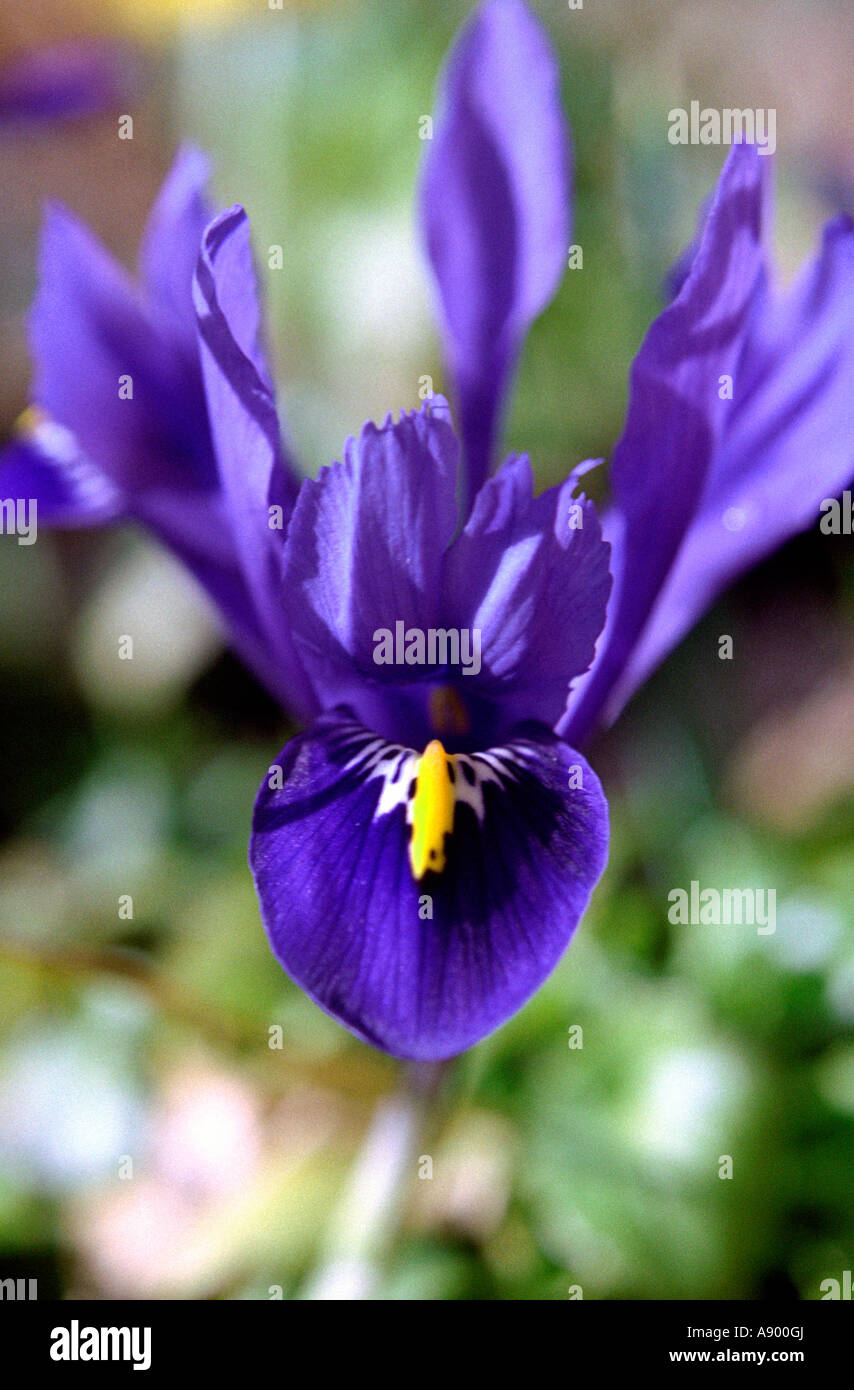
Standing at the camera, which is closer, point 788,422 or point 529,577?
point 529,577

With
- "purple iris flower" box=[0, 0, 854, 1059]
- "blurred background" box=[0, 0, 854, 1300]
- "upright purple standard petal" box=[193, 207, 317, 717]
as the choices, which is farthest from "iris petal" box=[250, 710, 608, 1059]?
"blurred background" box=[0, 0, 854, 1300]

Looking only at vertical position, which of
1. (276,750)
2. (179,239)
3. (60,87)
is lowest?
(276,750)

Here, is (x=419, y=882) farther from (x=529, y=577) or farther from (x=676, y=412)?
(x=676, y=412)

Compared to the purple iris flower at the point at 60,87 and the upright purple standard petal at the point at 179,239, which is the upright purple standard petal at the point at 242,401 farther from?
the purple iris flower at the point at 60,87

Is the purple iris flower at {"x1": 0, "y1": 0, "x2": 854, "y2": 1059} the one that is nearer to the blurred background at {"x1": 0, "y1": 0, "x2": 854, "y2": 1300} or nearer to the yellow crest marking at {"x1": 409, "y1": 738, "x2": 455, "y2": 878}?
the yellow crest marking at {"x1": 409, "y1": 738, "x2": 455, "y2": 878}

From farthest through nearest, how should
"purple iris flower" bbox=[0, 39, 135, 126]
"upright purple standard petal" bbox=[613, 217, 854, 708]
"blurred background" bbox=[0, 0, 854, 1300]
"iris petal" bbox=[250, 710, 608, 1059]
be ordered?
"purple iris flower" bbox=[0, 39, 135, 126] < "blurred background" bbox=[0, 0, 854, 1300] < "upright purple standard petal" bbox=[613, 217, 854, 708] < "iris petal" bbox=[250, 710, 608, 1059]

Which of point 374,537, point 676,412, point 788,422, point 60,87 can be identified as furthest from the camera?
point 60,87

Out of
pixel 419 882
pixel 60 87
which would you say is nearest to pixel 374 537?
pixel 419 882
